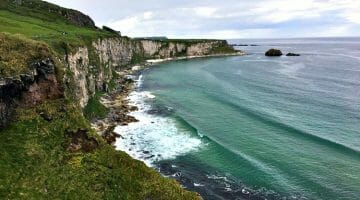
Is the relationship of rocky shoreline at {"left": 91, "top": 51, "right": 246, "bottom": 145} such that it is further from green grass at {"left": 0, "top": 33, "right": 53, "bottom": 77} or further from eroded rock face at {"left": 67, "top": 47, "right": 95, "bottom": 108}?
green grass at {"left": 0, "top": 33, "right": 53, "bottom": 77}

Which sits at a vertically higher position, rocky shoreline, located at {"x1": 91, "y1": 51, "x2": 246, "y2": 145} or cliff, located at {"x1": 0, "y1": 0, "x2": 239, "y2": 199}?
cliff, located at {"x1": 0, "y1": 0, "x2": 239, "y2": 199}

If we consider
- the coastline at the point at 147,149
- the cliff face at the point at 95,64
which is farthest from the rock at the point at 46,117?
the cliff face at the point at 95,64

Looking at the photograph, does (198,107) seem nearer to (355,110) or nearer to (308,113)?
(308,113)

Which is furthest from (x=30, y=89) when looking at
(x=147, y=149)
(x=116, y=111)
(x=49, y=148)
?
(x=116, y=111)

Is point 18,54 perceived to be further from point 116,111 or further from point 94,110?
point 116,111

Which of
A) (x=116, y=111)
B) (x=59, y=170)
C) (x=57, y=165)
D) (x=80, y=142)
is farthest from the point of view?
(x=116, y=111)

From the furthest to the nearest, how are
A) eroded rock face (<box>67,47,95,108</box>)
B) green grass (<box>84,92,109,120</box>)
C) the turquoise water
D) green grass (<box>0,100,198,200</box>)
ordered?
green grass (<box>84,92,109,120</box>), eroded rock face (<box>67,47,95,108</box>), the turquoise water, green grass (<box>0,100,198,200</box>)

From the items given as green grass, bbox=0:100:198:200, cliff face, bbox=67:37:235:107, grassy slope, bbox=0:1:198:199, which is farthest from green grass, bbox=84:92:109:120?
green grass, bbox=0:100:198:200
